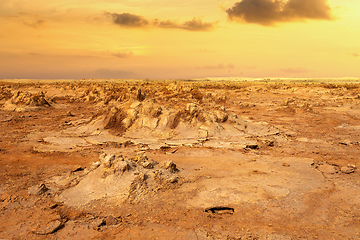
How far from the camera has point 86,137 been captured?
44.3 feet

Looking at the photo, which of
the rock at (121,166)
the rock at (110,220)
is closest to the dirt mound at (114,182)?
the rock at (121,166)

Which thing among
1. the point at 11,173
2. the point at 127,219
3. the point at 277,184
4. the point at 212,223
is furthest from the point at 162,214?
the point at 11,173

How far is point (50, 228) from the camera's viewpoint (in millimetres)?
5402

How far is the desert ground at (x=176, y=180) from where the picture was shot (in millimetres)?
5551

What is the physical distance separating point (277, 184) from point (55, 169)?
7326 mm

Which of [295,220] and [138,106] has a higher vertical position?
[138,106]

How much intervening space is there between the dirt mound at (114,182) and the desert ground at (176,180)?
0.10 ft

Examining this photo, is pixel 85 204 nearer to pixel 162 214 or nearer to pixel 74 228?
pixel 74 228

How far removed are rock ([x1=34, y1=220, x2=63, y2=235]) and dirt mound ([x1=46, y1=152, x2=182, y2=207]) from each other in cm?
92

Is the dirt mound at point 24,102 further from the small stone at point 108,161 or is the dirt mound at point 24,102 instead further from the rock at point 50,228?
the rock at point 50,228

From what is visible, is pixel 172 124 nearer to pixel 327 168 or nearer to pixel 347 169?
pixel 327 168

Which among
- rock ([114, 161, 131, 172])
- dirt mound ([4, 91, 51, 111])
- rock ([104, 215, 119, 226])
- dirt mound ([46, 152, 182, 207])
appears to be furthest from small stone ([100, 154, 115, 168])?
dirt mound ([4, 91, 51, 111])

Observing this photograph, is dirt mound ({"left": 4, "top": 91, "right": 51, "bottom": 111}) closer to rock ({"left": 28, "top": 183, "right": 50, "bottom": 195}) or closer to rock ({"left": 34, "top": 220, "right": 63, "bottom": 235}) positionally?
rock ({"left": 28, "top": 183, "right": 50, "bottom": 195})

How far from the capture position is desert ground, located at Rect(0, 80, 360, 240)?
5551 millimetres
